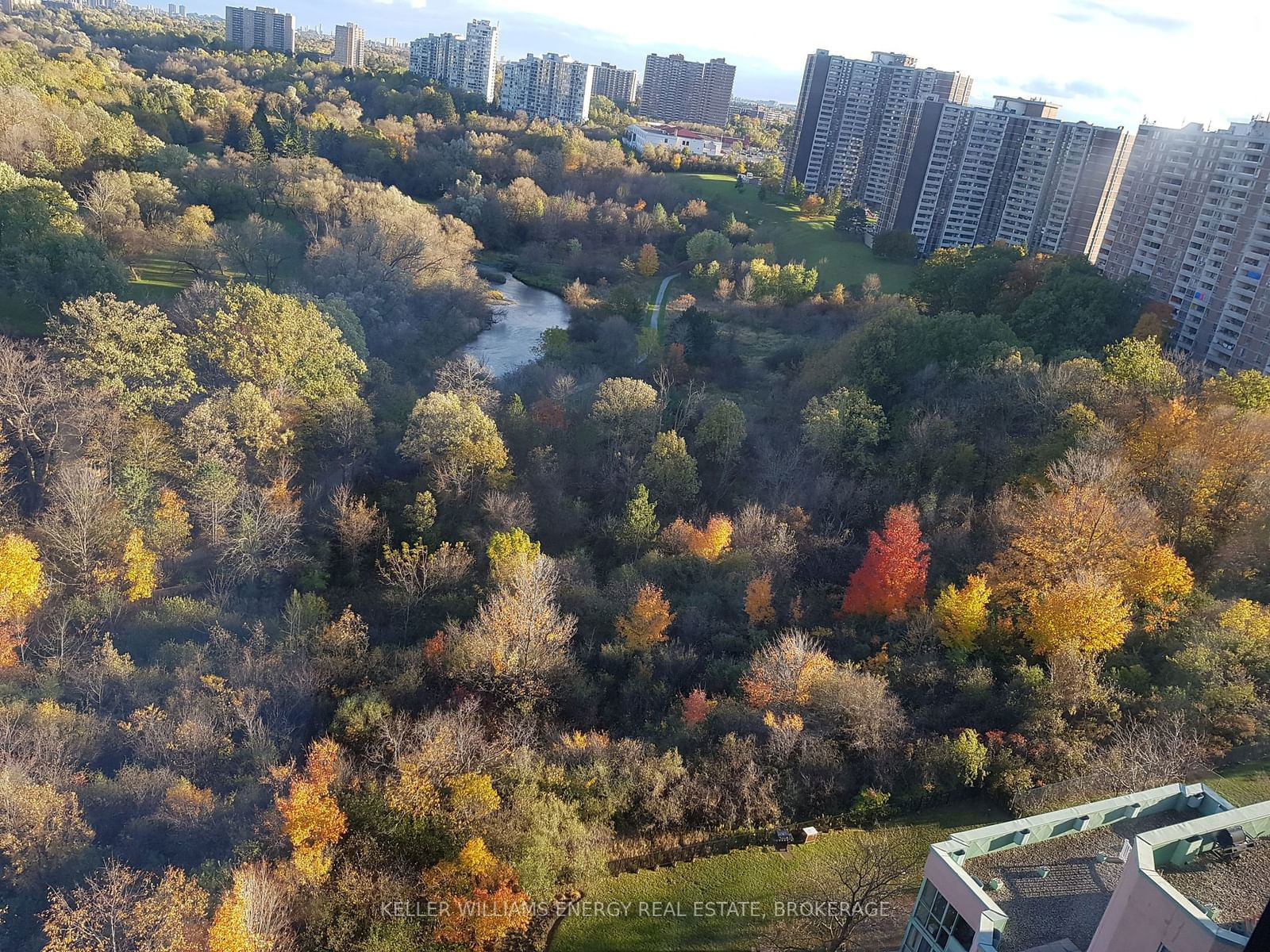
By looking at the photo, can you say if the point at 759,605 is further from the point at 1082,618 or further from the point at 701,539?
the point at 1082,618

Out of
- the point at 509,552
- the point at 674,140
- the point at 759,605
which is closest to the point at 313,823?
the point at 509,552

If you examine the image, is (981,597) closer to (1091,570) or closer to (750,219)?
(1091,570)

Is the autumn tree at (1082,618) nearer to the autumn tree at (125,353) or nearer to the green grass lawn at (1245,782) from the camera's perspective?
the green grass lawn at (1245,782)

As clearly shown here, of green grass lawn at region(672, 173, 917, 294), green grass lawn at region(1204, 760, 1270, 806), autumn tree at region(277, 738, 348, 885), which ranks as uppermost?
green grass lawn at region(672, 173, 917, 294)

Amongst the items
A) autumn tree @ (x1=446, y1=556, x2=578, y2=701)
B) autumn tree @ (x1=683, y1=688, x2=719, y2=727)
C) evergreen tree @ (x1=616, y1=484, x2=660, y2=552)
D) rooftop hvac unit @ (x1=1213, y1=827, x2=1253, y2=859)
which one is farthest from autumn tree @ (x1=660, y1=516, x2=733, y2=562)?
rooftop hvac unit @ (x1=1213, y1=827, x2=1253, y2=859)

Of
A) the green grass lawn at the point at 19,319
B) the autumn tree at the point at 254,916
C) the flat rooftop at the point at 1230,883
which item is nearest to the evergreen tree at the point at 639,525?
the autumn tree at the point at 254,916

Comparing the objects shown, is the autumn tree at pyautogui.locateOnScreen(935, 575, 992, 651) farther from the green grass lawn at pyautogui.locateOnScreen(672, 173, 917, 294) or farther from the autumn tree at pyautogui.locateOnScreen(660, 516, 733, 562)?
the green grass lawn at pyautogui.locateOnScreen(672, 173, 917, 294)

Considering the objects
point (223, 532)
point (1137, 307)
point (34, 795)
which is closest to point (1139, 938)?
point (34, 795)
